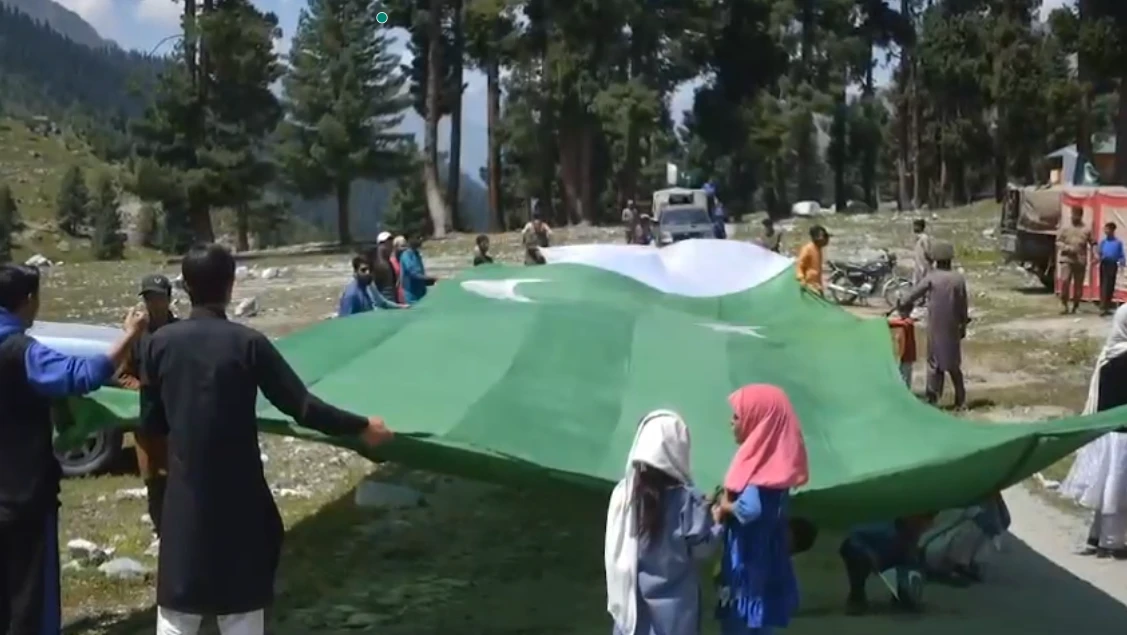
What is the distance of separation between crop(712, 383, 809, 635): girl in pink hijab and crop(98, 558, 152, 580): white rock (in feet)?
14.5

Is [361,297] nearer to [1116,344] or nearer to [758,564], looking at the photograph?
[1116,344]

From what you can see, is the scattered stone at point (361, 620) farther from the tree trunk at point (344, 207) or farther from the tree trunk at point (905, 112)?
the tree trunk at point (905, 112)

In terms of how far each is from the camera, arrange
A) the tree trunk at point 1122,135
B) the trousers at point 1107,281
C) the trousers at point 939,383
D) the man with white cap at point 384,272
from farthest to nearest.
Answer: the tree trunk at point 1122,135, the trousers at point 1107,281, the trousers at point 939,383, the man with white cap at point 384,272

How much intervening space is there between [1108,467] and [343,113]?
4518cm

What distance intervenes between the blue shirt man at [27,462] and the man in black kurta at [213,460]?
0.61 metres

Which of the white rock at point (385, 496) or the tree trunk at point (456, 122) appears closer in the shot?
the white rock at point (385, 496)

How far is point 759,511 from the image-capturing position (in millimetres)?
5809

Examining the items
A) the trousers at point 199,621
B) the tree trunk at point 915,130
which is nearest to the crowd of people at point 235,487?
the trousers at point 199,621

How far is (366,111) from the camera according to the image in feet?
173

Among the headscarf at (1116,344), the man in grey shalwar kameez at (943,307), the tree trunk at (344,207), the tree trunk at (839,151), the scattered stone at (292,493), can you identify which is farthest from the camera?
the tree trunk at (839,151)

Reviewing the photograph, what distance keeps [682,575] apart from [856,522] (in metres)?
1.69

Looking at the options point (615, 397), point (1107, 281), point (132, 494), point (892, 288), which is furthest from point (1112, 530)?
point (892, 288)

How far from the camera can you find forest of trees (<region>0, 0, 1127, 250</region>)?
150ft

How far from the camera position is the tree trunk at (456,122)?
5150cm
